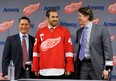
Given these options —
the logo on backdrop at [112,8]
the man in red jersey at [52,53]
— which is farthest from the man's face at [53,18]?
the logo on backdrop at [112,8]

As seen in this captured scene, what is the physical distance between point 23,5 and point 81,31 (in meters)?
1.18

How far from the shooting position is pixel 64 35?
3.96 m

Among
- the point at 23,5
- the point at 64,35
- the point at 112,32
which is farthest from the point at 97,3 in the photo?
the point at 23,5

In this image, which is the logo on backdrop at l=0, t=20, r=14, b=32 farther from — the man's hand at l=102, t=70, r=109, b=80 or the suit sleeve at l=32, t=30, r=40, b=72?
the man's hand at l=102, t=70, r=109, b=80

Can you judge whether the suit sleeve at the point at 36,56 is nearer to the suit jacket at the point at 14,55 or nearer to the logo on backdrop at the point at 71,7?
the suit jacket at the point at 14,55

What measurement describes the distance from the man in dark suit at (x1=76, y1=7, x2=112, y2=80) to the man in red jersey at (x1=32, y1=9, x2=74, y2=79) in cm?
19

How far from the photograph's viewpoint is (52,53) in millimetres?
3855

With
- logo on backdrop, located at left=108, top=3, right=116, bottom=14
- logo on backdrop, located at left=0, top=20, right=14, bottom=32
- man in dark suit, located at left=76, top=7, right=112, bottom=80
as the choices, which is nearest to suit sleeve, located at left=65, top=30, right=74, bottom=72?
man in dark suit, located at left=76, top=7, right=112, bottom=80

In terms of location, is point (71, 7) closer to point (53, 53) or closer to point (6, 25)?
point (53, 53)

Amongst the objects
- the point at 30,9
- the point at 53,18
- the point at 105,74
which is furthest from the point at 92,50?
the point at 30,9

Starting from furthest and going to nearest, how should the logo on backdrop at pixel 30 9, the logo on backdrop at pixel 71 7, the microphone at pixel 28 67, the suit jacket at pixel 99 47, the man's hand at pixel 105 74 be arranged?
the logo on backdrop at pixel 30 9
the logo on backdrop at pixel 71 7
the microphone at pixel 28 67
the suit jacket at pixel 99 47
the man's hand at pixel 105 74

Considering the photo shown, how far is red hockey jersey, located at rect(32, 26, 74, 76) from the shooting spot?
386 centimetres

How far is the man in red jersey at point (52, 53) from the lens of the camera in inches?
152

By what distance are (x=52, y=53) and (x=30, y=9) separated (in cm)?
A: 108
